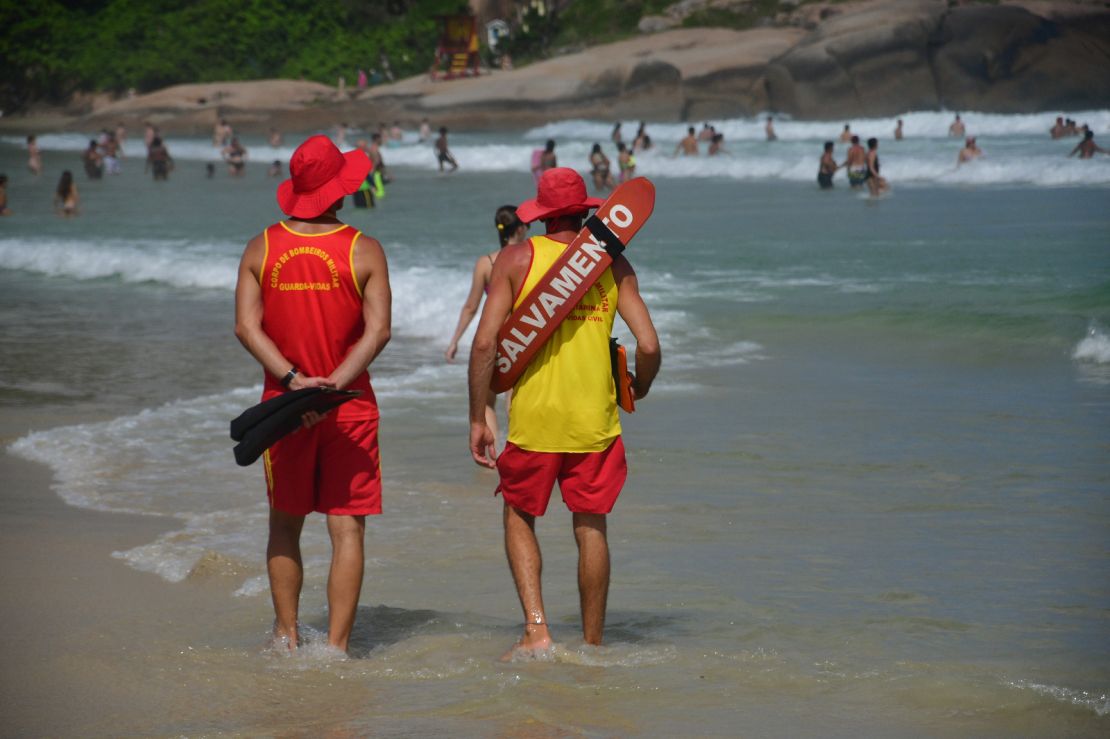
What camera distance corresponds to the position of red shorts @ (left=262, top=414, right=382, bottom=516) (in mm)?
4680

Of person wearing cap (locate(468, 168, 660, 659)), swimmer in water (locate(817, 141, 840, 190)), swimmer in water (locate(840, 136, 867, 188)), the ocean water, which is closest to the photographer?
the ocean water

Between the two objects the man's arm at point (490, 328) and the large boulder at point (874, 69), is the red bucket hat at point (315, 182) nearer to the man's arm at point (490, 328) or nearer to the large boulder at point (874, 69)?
the man's arm at point (490, 328)

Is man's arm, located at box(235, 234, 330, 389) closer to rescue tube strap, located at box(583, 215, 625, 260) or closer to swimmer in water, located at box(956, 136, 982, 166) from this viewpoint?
rescue tube strap, located at box(583, 215, 625, 260)

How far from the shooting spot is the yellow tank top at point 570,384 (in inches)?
185

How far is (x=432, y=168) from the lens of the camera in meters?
48.5

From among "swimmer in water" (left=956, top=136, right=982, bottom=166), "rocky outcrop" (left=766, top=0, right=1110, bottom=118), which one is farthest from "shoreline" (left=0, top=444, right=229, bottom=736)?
"rocky outcrop" (left=766, top=0, right=1110, bottom=118)

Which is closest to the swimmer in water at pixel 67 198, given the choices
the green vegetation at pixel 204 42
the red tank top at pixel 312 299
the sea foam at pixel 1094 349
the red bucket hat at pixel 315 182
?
the sea foam at pixel 1094 349

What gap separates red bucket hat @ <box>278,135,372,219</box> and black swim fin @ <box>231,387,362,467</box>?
0.61m

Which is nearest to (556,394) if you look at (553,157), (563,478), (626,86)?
(563,478)

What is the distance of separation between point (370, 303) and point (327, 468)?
57 centimetres

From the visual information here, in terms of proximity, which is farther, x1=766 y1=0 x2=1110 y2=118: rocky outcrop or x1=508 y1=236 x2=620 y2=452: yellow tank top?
x1=766 y1=0 x2=1110 y2=118: rocky outcrop

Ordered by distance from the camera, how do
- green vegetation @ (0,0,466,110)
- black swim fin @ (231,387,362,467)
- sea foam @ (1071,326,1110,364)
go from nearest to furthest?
black swim fin @ (231,387,362,467) → sea foam @ (1071,326,1110,364) → green vegetation @ (0,0,466,110)

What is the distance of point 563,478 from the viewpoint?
479cm

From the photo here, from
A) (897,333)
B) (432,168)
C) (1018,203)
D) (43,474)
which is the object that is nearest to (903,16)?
(432,168)
